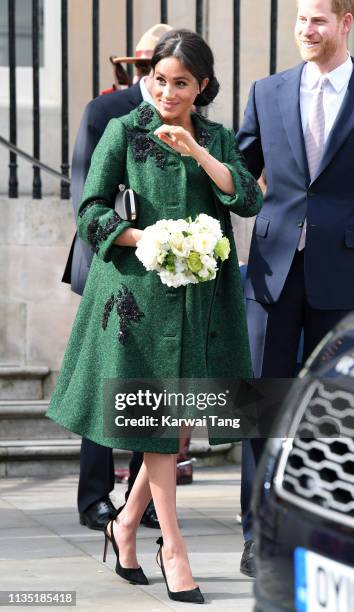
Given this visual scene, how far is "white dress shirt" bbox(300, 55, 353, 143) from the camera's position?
5.39 m

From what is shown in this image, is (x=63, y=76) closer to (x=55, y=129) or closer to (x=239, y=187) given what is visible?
(x=55, y=129)

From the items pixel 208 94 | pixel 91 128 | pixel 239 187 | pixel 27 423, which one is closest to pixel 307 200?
pixel 239 187

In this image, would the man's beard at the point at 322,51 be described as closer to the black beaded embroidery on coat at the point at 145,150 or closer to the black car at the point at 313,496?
the black beaded embroidery on coat at the point at 145,150

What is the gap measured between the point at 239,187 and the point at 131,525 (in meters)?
1.23

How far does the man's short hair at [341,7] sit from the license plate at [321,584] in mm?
2719

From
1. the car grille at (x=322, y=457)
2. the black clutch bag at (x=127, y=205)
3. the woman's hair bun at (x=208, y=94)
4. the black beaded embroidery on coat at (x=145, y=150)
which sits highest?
the woman's hair bun at (x=208, y=94)

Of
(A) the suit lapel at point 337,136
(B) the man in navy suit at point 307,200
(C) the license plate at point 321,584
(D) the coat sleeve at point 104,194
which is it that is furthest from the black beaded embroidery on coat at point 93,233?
(C) the license plate at point 321,584

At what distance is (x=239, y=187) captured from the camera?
509 centimetres

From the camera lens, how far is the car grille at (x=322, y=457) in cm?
311

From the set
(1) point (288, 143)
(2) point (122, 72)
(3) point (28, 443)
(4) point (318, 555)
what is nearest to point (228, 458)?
(3) point (28, 443)

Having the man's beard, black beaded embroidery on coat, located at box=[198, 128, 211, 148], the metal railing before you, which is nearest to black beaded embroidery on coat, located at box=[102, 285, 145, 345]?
black beaded embroidery on coat, located at box=[198, 128, 211, 148]

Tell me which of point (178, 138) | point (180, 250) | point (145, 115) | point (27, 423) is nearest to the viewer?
point (180, 250)

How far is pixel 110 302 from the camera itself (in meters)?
5.09

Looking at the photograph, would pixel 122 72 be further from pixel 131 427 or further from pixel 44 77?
pixel 131 427
